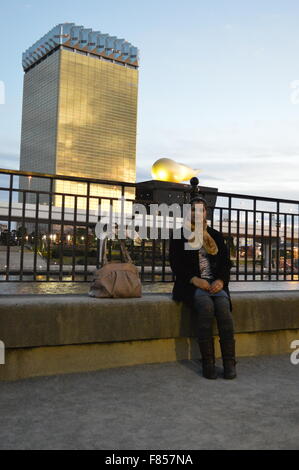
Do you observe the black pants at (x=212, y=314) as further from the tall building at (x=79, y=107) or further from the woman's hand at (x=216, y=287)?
the tall building at (x=79, y=107)

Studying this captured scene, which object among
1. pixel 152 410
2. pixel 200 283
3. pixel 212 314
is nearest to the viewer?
pixel 152 410

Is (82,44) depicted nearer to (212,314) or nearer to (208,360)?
(212,314)

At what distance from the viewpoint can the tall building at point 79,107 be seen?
148000 millimetres

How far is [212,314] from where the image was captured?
155 inches

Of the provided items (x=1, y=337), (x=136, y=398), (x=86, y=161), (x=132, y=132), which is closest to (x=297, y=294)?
(x=136, y=398)

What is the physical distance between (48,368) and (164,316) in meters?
1.11

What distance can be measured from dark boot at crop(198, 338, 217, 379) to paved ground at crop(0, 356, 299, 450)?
7cm

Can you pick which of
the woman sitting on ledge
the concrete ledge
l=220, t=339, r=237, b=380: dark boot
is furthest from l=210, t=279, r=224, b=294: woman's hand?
l=220, t=339, r=237, b=380: dark boot

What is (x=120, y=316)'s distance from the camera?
12.7 ft

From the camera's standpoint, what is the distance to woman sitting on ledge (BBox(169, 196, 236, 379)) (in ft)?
12.5

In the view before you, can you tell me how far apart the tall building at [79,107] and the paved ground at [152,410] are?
137297 mm

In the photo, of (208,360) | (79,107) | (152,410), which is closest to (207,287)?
(208,360)

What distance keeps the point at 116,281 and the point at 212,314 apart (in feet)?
2.94

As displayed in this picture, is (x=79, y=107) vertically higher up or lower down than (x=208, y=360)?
higher up
